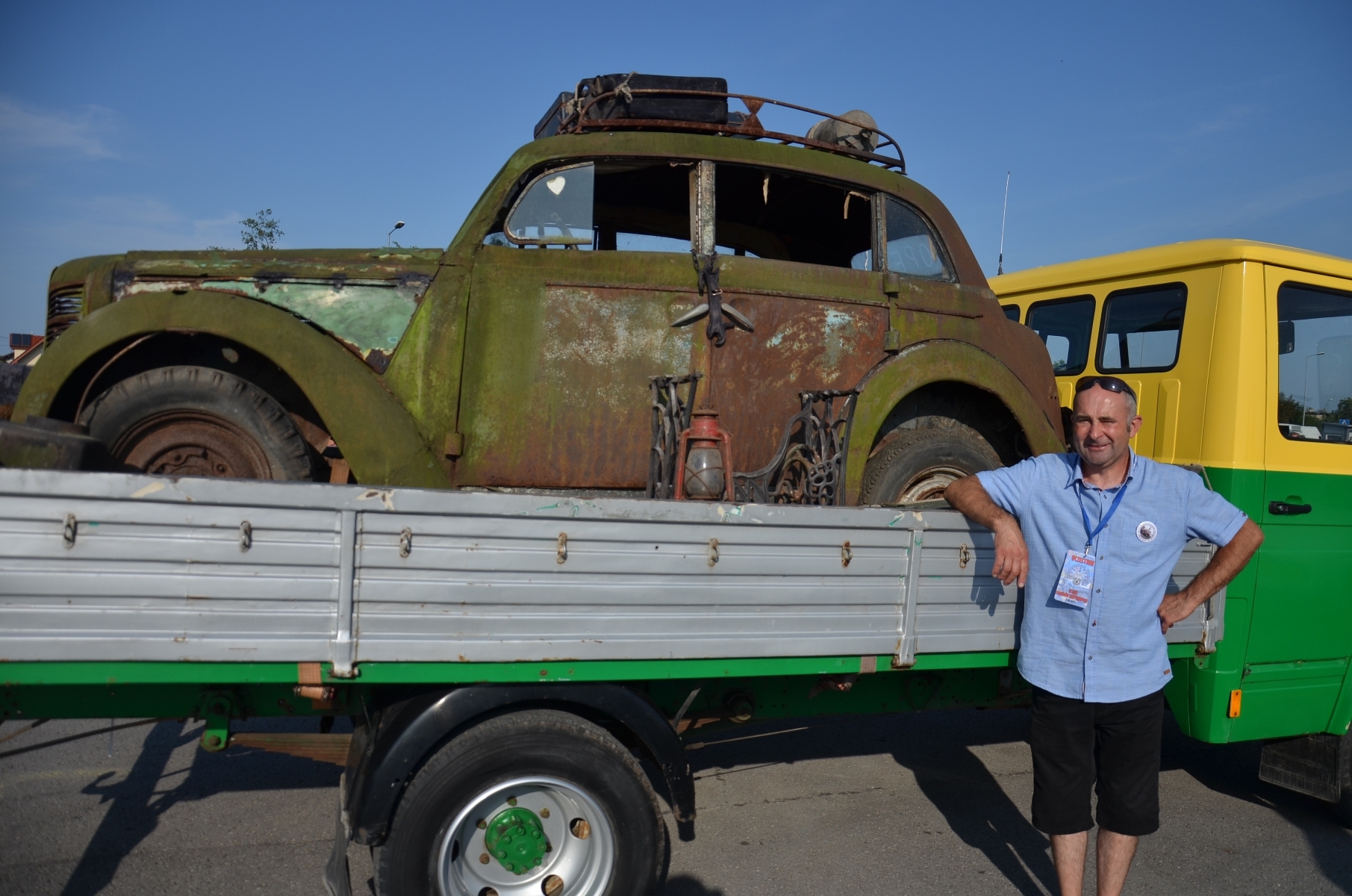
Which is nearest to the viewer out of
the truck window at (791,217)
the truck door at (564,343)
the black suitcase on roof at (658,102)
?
the truck door at (564,343)

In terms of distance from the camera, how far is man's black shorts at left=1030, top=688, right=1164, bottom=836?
9.27 feet

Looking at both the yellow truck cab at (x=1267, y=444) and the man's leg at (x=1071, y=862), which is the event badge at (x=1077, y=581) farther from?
the yellow truck cab at (x=1267, y=444)

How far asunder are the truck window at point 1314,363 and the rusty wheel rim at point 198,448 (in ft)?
13.6

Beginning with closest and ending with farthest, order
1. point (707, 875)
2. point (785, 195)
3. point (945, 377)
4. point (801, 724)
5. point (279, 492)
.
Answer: point (279, 492), point (707, 875), point (945, 377), point (785, 195), point (801, 724)

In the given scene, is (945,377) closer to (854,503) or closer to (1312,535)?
(854,503)

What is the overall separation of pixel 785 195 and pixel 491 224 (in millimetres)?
1448

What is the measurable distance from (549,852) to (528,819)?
0.47 ft

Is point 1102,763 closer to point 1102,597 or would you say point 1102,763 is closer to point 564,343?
point 1102,597

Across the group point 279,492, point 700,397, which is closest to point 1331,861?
point 700,397

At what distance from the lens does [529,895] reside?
2682 millimetres

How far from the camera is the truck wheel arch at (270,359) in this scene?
3.20 meters

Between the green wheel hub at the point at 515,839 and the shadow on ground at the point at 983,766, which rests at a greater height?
the green wheel hub at the point at 515,839

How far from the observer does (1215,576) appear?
287 centimetres

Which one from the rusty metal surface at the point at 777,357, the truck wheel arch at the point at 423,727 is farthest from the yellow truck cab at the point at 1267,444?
the truck wheel arch at the point at 423,727
